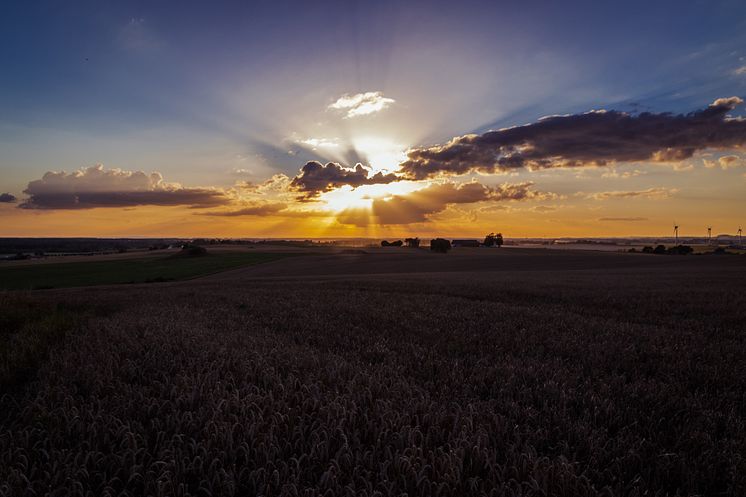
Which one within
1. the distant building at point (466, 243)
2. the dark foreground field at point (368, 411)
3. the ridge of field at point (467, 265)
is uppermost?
the distant building at point (466, 243)

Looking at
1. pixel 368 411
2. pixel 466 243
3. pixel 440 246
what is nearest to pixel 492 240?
pixel 466 243

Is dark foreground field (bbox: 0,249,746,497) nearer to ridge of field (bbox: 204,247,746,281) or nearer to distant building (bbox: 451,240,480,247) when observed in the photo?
ridge of field (bbox: 204,247,746,281)

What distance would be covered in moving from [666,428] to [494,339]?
13.0 ft

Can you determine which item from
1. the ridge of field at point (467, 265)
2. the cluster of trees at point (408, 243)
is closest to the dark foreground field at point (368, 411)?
the ridge of field at point (467, 265)

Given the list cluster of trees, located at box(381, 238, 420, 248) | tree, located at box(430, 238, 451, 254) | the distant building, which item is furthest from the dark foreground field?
the distant building

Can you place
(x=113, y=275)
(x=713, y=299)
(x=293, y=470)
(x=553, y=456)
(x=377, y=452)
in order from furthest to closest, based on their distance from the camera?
1. (x=113, y=275)
2. (x=713, y=299)
3. (x=553, y=456)
4. (x=377, y=452)
5. (x=293, y=470)

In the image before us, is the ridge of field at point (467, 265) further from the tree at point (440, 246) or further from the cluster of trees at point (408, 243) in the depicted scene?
the cluster of trees at point (408, 243)

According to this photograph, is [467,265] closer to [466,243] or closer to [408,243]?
[466,243]

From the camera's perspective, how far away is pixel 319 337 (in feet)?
27.1

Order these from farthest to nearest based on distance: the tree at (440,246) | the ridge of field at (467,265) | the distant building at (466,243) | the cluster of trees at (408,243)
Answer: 1. the cluster of trees at (408,243)
2. the distant building at (466,243)
3. the tree at (440,246)
4. the ridge of field at (467,265)

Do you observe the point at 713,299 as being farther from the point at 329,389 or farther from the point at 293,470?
the point at 293,470

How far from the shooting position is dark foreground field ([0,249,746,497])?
125 inches

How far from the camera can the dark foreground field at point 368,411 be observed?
3172mm

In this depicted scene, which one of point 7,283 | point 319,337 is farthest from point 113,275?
point 319,337
